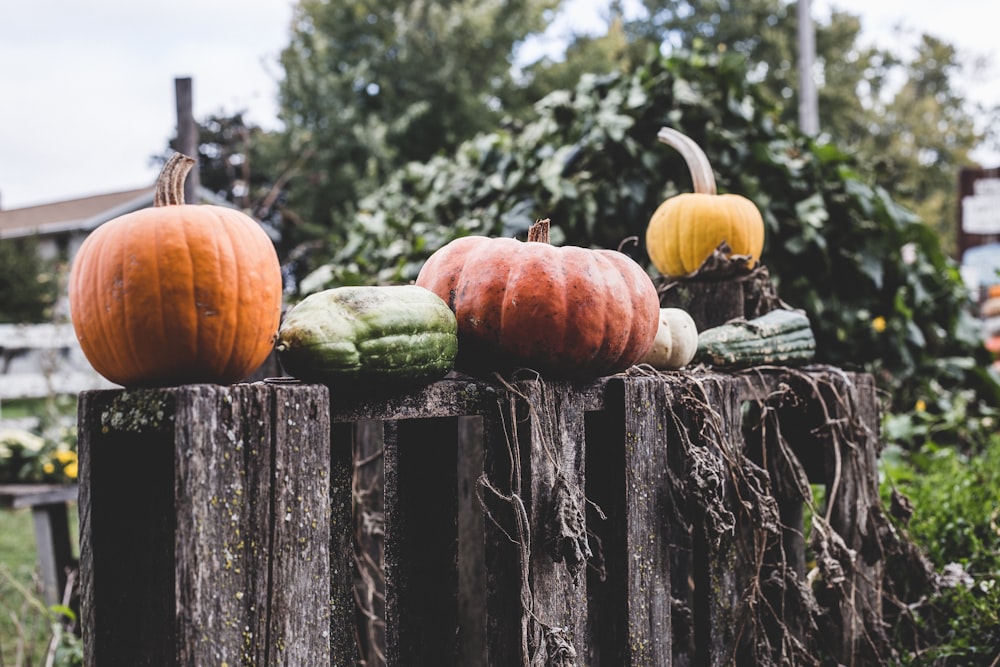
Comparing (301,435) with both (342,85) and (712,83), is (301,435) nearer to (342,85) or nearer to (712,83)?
(712,83)

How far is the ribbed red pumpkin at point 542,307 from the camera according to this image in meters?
1.67

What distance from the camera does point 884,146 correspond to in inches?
1094

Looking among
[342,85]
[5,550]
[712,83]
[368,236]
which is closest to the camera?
[712,83]

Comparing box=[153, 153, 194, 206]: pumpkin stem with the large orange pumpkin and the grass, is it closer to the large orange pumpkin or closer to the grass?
the large orange pumpkin

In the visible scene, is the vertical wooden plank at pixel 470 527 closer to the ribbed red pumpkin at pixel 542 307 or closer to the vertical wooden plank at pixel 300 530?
the ribbed red pumpkin at pixel 542 307

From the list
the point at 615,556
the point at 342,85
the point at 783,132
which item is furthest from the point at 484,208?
the point at 342,85

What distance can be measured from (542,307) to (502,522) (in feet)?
1.46

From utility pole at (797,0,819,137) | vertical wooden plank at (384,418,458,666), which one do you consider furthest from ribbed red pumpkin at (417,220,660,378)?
utility pole at (797,0,819,137)

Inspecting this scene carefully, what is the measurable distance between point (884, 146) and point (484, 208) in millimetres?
27191

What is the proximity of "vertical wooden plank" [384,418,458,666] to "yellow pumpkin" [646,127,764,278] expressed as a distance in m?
1.31

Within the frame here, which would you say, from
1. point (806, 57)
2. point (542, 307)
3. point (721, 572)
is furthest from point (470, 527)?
point (806, 57)

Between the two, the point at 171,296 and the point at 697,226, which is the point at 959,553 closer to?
the point at 697,226

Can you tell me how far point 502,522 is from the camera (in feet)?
5.35

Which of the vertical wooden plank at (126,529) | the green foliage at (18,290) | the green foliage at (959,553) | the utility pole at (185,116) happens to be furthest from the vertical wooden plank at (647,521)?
the green foliage at (18,290)
